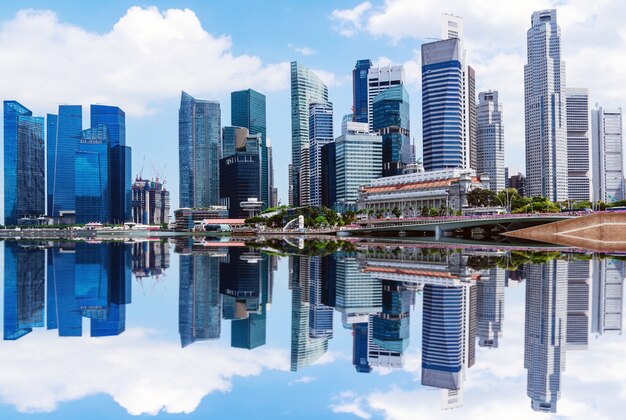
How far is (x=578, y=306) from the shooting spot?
66.6 feet

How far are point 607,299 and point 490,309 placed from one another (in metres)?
6.59

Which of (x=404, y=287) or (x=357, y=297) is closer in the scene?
(x=357, y=297)

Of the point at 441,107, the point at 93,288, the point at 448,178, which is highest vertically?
the point at 441,107

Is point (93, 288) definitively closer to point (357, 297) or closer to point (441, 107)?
point (357, 297)

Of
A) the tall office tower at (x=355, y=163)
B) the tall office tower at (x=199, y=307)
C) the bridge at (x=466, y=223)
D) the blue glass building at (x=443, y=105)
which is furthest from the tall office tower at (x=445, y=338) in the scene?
the tall office tower at (x=355, y=163)

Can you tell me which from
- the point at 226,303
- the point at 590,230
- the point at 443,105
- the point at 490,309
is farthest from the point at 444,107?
the point at 490,309

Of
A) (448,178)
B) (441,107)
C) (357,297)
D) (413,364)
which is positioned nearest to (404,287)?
(357,297)

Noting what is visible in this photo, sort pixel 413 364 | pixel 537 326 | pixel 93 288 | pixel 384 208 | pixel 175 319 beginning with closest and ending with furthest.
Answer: pixel 413 364, pixel 537 326, pixel 175 319, pixel 93 288, pixel 384 208

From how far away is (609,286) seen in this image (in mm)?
25766

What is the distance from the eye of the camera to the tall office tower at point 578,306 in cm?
1530

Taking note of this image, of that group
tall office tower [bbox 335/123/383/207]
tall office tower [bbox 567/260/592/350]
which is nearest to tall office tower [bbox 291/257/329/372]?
tall office tower [bbox 567/260/592/350]

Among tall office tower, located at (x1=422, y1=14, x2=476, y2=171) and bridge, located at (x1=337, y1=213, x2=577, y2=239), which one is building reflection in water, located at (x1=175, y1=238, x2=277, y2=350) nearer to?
bridge, located at (x1=337, y1=213, x2=577, y2=239)

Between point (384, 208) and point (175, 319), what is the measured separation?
474 ft

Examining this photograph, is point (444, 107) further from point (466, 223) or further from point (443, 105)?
point (466, 223)
